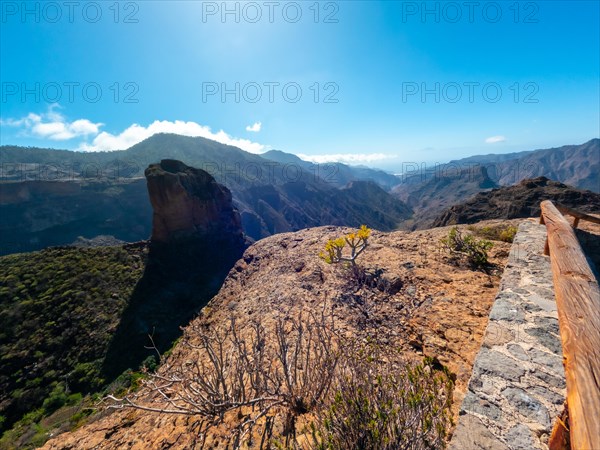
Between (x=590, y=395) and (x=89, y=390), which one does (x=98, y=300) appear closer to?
(x=89, y=390)

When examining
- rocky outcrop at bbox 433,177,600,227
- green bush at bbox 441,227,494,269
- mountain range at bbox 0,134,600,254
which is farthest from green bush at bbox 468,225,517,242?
mountain range at bbox 0,134,600,254

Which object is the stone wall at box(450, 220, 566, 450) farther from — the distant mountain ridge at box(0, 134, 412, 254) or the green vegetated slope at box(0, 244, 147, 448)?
the distant mountain ridge at box(0, 134, 412, 254)

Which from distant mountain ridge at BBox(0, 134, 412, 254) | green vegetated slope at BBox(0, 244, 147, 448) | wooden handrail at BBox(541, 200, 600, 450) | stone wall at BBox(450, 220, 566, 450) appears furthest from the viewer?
distant mountain ridge at BBox(0, 134, 412, 254)

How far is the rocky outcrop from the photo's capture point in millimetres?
23484

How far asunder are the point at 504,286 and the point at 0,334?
2167cm

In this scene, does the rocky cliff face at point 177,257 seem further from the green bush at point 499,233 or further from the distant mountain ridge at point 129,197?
the distant mountain ridge at point 129,197

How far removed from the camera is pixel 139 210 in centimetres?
6650

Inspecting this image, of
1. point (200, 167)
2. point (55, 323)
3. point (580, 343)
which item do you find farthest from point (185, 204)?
point (200, 167)

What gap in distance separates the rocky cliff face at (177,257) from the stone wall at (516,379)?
52.8 feet

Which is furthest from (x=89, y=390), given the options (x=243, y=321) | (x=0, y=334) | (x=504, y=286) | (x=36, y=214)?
(x=36, y=214)

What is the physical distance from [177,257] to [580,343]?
27.0 meters

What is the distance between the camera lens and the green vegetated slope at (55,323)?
40.0ft

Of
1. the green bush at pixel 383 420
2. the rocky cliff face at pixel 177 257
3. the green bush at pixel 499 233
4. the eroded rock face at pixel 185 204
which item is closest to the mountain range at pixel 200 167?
the eroded rock face at pixel 185 204

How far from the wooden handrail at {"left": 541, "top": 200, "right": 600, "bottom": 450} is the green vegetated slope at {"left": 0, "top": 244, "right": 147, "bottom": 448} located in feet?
50.0
